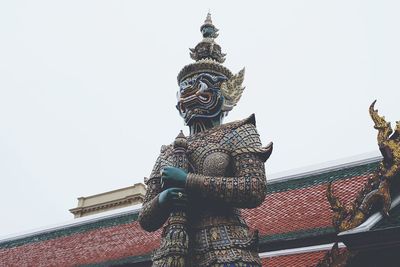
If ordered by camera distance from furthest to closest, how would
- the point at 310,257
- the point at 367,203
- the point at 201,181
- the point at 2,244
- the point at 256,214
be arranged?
1. the point at 2,244
2. the point at 256,214
3. the point at 310,257
4. the point at 367,203
5. the point at 201,181

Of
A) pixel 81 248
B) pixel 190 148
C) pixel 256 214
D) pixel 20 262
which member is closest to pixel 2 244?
pixel 20 262

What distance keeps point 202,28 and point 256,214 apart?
13.3 feet

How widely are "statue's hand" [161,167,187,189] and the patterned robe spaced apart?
0.06 m

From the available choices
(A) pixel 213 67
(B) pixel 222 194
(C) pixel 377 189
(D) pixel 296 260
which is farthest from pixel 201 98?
(D) pixel 296 260

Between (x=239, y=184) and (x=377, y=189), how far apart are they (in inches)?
69.0

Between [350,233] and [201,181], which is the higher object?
[201,181]

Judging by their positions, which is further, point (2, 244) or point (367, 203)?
point (2, 244)

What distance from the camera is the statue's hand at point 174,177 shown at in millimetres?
4656

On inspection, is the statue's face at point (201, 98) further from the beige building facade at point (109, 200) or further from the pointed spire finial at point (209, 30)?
the beige building facade at point (109, 200)

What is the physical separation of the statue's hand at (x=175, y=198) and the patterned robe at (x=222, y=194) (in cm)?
6

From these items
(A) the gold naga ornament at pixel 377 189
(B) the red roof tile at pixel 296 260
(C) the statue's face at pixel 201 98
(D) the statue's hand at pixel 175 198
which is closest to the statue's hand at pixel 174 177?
(D) the statue's hand at pixel 175 198

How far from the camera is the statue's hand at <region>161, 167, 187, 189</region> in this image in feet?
15.3

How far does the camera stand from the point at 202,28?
597cm

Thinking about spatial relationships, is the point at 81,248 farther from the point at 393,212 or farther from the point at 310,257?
the point at 393,212
